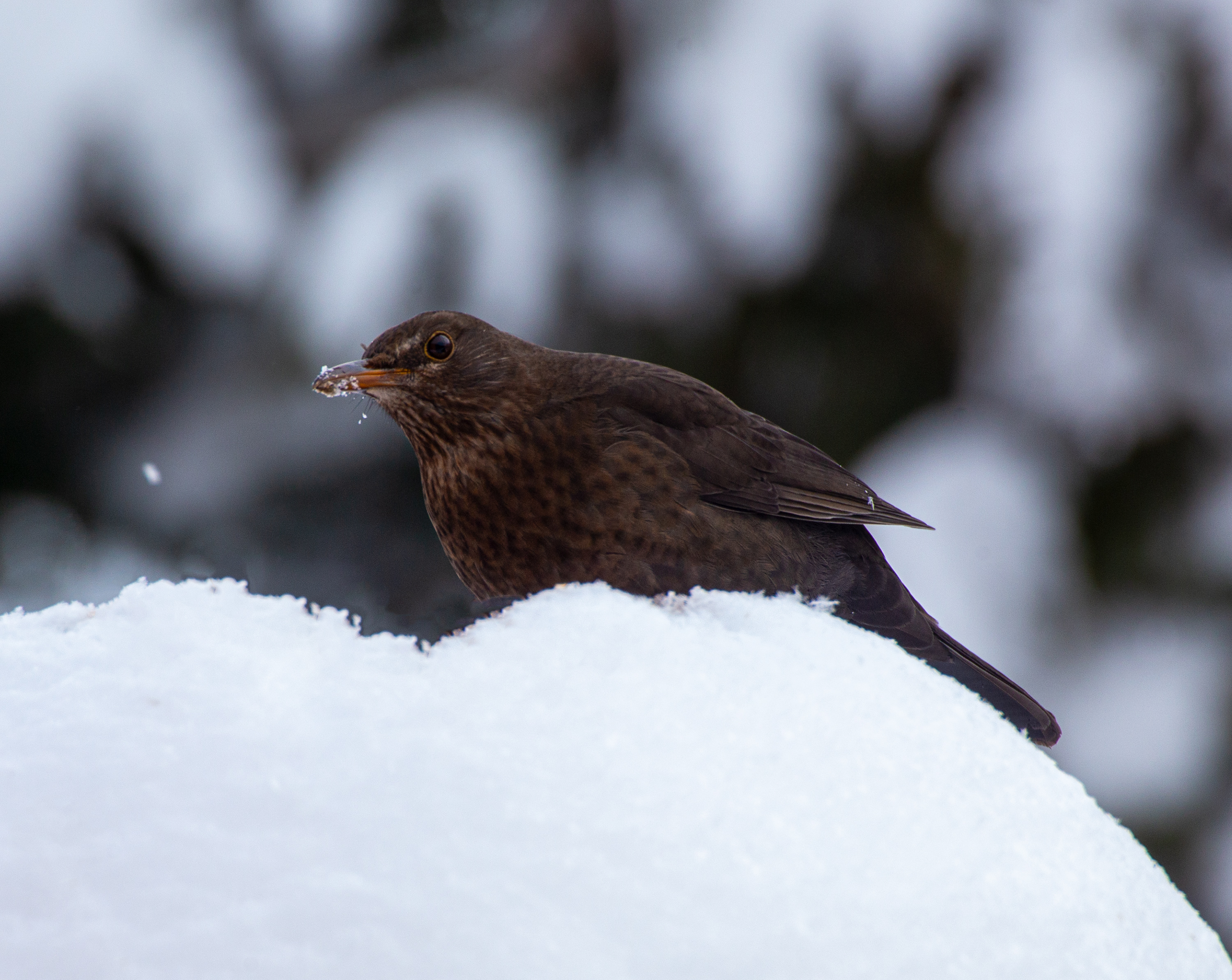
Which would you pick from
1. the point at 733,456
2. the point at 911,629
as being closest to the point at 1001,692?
the point at 911,629

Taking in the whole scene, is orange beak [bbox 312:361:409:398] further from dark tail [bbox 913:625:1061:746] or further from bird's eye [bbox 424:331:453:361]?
dark tail [bbox 913:625:1061:746]

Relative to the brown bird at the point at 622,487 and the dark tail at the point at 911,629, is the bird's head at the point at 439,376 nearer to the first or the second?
the brown bird at the point at 622,487

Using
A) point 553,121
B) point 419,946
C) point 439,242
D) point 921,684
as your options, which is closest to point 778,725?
point 921,684

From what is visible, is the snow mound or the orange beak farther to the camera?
the orange beak

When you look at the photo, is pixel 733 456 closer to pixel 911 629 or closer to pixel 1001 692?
pixel 911 629

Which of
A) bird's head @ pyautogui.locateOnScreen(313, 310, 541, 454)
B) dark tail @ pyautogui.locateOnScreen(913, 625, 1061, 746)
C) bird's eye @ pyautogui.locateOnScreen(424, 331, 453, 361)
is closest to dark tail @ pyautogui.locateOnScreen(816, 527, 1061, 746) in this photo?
dark tail @ pyautogui.locateOnScreen(913, 625, 1061, 746)

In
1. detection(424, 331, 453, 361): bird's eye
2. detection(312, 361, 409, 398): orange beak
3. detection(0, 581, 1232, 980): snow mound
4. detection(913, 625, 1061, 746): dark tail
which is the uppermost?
detection(424, 331, 453, 361): bird's eye

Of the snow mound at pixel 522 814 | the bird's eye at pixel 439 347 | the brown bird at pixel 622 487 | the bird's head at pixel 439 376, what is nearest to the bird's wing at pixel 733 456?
the brown bird at pixel 622 487
